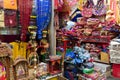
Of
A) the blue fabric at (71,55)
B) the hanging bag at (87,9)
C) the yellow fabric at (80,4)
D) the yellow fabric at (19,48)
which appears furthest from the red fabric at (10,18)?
the yellow fabric at (80,4)

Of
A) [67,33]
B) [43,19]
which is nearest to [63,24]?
[67,33]

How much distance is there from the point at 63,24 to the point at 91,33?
894mm

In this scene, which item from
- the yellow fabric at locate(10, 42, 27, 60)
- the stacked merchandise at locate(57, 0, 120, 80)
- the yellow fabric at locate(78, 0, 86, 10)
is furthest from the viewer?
the yellow fabric at locate(78, 0, 86, 10)

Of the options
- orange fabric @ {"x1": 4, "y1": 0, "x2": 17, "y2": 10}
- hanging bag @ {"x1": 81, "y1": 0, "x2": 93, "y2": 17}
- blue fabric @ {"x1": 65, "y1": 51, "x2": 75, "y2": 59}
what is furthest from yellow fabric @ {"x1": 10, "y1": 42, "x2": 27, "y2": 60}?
hanging bag @ {"x1": 81, "y1": 0, "x2": 93, "y2": 17}

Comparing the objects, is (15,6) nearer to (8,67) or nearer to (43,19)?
(43,19)

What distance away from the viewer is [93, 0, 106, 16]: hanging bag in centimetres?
437

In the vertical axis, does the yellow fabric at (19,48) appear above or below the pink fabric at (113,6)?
below

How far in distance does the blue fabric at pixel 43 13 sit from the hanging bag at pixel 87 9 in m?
2.19

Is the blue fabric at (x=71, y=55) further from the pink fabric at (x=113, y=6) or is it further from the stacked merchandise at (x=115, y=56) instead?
the pink fabric at (x=113, y=6)

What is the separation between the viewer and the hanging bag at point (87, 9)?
4.55 m

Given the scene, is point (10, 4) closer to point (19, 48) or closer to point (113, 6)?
point (19, 48)

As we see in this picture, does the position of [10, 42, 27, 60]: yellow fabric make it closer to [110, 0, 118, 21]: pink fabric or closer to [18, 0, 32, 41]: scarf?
[18, 0, 32, 41]: scarf

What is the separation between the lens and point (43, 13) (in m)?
2.46

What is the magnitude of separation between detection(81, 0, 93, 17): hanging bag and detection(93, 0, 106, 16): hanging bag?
115 mm
